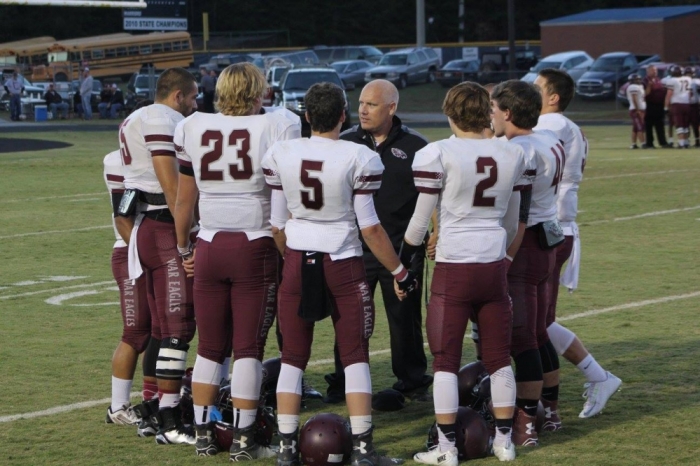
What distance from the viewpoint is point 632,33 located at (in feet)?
179

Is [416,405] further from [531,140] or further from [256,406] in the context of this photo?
[531,140]

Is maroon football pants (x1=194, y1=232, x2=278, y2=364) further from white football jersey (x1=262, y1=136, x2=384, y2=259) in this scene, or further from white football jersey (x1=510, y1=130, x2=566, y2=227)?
white football jersey (x1=510, y1=130, x2=566, y2=227)

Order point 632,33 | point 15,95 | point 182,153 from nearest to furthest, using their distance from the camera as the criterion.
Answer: point 182,153 < point 15,95 < point 632,33

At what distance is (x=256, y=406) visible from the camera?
5805mm

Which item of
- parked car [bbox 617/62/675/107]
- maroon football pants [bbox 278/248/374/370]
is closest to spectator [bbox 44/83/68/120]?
parked car [bbox 617/62/675/107]

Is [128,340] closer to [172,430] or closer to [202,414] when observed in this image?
[172,430]

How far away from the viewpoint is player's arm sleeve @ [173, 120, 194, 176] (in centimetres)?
577

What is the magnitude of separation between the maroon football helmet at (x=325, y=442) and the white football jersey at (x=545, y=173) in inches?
57.7

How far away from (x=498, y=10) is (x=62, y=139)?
154ft

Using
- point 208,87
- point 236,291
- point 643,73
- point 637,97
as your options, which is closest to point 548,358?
point 236,291

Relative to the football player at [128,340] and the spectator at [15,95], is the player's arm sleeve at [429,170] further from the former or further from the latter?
the spectator at [15,95]

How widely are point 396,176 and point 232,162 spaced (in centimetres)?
144

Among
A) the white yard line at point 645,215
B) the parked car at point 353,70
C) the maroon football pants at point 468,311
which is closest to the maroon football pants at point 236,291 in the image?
the maroon football pants at point 468,311

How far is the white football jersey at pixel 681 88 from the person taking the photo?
25.7m
